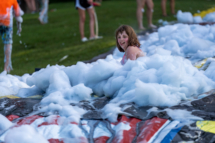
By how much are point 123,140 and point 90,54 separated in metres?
3.71

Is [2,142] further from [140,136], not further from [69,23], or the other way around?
[69,23]

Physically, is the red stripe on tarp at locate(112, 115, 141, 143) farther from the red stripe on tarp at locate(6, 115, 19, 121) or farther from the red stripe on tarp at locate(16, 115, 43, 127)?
the red stripe on tarp at locate(6, 115, 19, 121)

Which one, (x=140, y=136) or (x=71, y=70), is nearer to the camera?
(x=140, y=136)

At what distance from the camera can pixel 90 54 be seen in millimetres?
5387

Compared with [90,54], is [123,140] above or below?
above

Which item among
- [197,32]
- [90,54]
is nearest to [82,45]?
[90,54]

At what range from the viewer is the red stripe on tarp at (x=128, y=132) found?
5.90ft

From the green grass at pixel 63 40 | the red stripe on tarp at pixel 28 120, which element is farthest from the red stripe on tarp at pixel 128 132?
the green grass at pixel 63 40

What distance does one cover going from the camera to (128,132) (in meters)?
1.90

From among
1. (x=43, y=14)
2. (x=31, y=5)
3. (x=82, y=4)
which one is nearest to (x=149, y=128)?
(x=82, y=4)

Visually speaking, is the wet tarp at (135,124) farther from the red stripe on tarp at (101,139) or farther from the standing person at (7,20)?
the standing person at (7,20)

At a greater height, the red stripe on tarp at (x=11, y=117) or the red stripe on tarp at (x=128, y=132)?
the red stripe on tarp at (x=11, y=117)

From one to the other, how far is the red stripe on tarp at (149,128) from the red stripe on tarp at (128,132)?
0.06m

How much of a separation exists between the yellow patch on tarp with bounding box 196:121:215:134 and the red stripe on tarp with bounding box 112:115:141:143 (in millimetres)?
443
